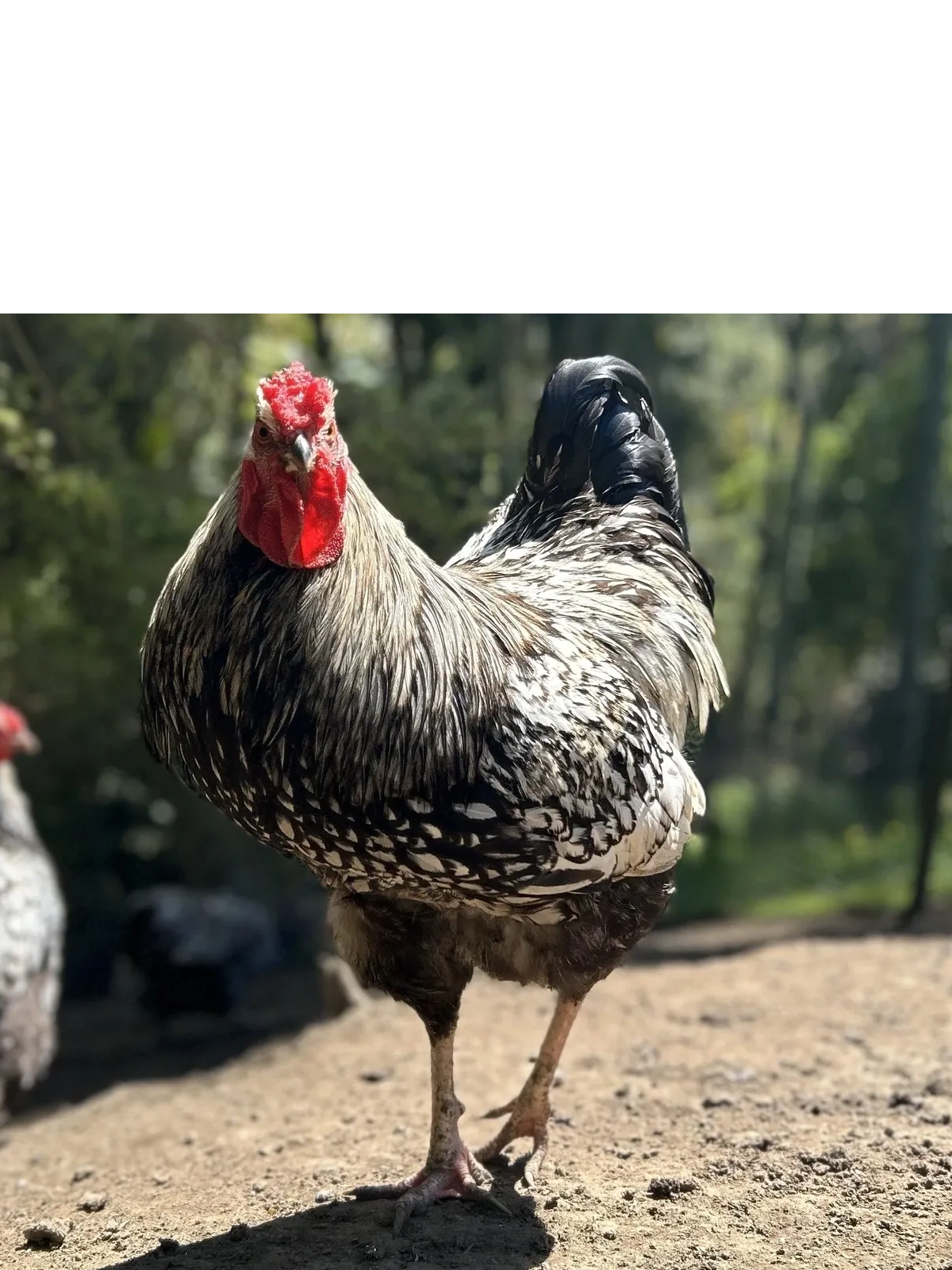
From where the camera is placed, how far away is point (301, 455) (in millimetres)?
3354

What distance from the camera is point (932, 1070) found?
5.23 meters

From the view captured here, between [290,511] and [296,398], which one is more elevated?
[296,398]

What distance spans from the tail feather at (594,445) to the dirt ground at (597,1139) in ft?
8.10

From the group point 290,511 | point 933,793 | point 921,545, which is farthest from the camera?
point 921,545

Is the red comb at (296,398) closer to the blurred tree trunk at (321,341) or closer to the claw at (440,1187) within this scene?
the claw at (440,1187)

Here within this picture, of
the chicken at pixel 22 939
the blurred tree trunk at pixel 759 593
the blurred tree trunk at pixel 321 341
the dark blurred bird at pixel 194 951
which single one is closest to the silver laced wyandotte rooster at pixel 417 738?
the chicken at pixel 22 939

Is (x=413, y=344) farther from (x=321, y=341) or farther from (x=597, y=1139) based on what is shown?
(x=597, y=1139)

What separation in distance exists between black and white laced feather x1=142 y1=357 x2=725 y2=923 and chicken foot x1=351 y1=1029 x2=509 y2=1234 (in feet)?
2.34

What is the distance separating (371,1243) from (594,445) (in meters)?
3.18

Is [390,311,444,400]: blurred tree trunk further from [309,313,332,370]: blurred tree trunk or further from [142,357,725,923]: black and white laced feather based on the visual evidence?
[142,357,725,923]: black and white laced feather

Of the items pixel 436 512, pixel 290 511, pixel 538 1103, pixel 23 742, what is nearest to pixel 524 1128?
pixel 538 1103

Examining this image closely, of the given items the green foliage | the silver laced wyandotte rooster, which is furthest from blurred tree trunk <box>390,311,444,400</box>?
the silver laced wyandotte rooster
